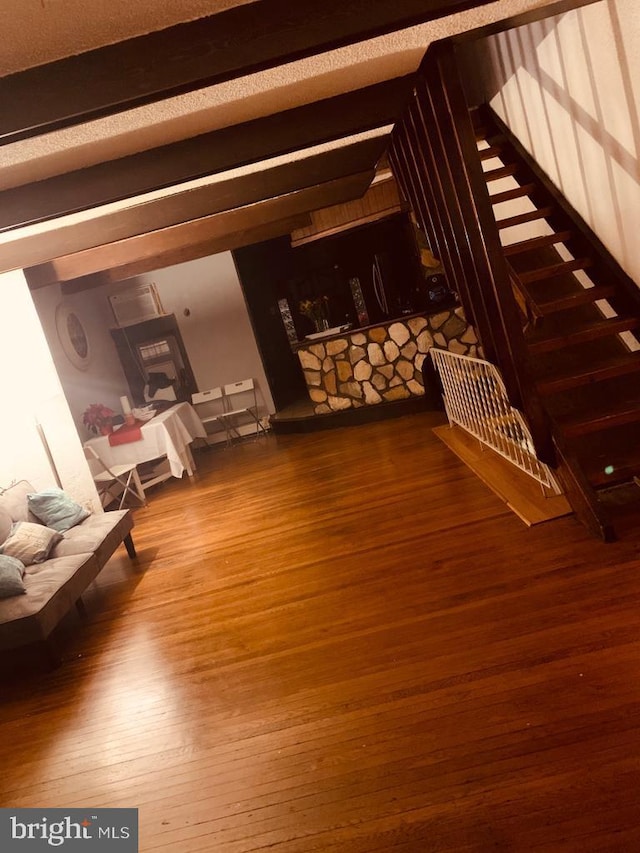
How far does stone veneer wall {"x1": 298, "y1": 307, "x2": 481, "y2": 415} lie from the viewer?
755 centimetres

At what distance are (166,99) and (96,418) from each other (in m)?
5.38

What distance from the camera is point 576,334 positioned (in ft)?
12.1

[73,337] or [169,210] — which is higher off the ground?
[169,210]

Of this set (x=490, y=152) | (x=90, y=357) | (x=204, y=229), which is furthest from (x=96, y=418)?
(x=490, y=152)

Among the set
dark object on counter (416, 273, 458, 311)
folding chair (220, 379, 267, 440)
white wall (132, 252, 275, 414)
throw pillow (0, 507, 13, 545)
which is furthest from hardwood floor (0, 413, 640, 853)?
white wall (132, 252, 275, 414)

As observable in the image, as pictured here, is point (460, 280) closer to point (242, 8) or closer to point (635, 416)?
point (635, 416)

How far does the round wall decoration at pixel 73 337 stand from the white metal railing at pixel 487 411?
4.70 metres

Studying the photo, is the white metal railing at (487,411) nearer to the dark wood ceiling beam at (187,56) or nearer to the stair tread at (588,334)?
the stair tread at (588,334)

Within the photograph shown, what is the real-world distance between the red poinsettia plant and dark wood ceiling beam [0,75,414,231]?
165 inches

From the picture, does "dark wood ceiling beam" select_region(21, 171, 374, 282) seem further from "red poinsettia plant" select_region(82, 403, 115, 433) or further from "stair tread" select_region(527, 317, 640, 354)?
"stair tread" select_region(527, 317, 640, 354)

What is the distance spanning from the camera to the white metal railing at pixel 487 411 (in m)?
4.12

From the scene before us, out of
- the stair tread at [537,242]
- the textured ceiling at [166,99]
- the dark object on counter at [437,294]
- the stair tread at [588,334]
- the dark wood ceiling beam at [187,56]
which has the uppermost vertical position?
the textured ceiling at [166,99]

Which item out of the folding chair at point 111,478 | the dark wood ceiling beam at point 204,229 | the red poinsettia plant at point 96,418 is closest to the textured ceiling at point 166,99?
the dark wood ceiling beam at point 204,229

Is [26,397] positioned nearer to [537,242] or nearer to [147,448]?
[147,448]
